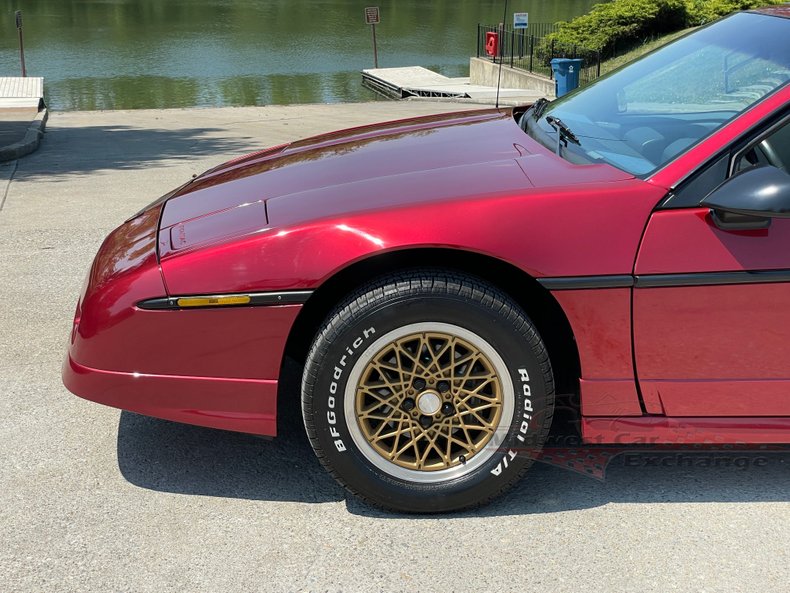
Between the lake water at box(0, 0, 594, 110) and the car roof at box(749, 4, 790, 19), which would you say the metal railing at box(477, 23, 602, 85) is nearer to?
the lake water at box(0, 0, 594, 110)

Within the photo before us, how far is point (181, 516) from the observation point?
9.63 ft

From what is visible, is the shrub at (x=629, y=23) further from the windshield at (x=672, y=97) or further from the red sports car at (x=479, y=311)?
the red sports car at (x=479, y=311)

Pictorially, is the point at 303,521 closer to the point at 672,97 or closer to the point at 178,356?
the point at 178,356

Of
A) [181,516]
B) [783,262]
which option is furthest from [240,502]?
[783,262]

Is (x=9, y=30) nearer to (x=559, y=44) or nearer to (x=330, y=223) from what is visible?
(x=559, y=44)

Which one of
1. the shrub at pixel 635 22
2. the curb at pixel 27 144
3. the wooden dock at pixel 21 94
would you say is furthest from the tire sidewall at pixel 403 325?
the shrub at pixel 635 22

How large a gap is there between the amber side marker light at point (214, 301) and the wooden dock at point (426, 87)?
1728 centimetres

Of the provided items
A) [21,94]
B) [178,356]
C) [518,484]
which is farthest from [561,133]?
[21,94]

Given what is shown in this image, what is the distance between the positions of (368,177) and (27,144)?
9.46 meters

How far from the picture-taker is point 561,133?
329 centimetres

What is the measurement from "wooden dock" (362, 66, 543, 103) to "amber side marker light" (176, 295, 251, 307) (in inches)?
680

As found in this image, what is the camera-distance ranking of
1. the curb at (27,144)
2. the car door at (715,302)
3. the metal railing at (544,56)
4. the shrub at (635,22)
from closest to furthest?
the car door at (715,302)
the curb at (27,144)
the metal railing at (544,56)
the shrub at (635,22)

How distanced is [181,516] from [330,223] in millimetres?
1107

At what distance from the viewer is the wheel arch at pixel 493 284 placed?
108 inches
